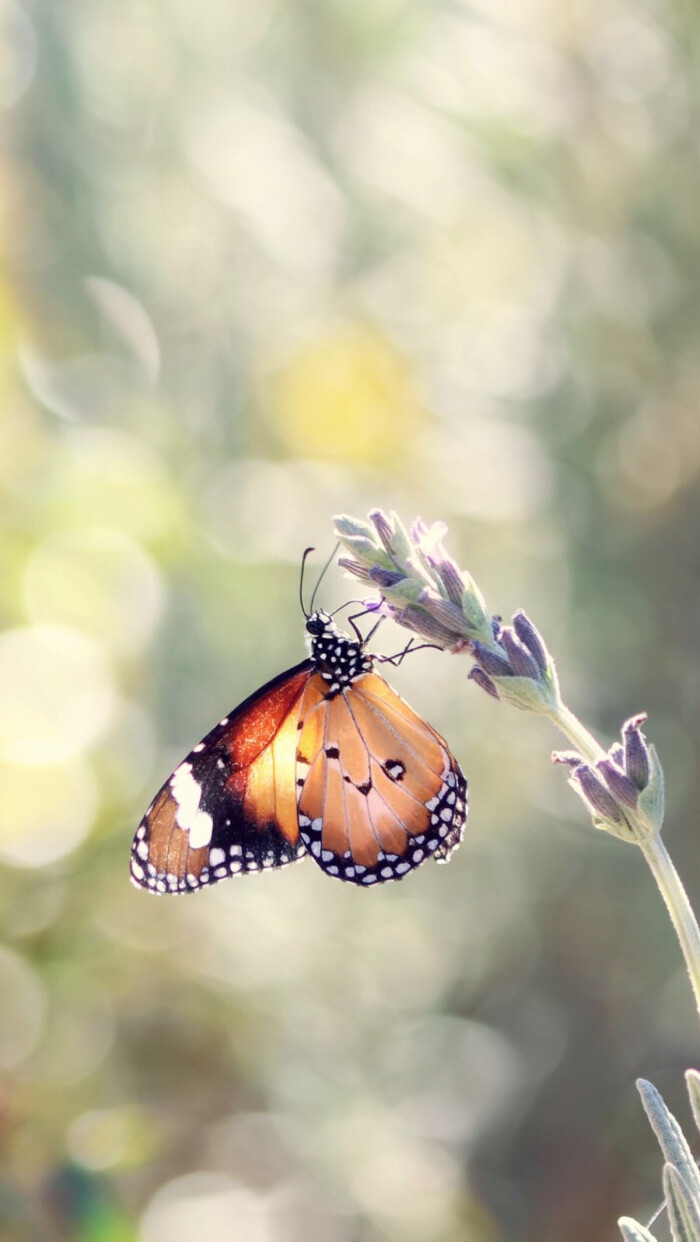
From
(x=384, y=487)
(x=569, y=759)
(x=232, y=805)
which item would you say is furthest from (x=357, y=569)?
(x=384, y=487)

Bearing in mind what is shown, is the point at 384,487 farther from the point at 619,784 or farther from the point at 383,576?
the point at 619,784

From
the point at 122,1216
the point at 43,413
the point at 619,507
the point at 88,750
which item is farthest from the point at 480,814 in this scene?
the point at 43,413

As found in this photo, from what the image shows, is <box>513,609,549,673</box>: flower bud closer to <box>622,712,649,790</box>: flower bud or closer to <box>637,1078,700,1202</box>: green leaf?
<box>622,712,649,790</box>: flower bud

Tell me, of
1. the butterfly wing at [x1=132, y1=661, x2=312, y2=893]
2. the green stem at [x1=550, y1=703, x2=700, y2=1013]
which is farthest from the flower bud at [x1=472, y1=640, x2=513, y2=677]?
the butterfly wing at [x1=132, y1=661, x2=312, y2=893]

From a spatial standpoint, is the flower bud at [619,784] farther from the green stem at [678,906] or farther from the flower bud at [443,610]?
the flower bud at [443,610]

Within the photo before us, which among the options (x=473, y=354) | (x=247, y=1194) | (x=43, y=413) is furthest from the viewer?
(x=473, y=354)

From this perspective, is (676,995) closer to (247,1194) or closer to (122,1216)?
(247,1194)

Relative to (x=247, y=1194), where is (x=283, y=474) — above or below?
above
